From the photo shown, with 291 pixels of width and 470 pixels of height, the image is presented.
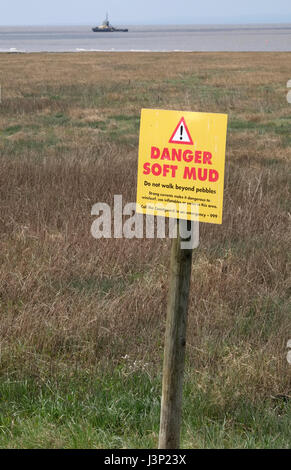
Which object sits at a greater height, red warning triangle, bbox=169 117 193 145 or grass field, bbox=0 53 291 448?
red warning triangle, bbox=169 117 193 145

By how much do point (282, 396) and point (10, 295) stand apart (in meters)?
2.37

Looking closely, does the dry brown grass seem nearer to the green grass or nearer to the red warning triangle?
the green grass

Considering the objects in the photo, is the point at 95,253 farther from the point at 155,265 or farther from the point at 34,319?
the point at 34,319

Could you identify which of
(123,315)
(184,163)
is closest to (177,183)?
(184,163)

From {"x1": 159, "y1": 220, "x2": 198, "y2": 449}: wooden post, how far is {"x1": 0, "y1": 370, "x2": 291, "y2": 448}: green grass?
0.38 m

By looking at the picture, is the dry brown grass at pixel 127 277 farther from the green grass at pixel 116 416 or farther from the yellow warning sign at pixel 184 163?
the yellow warning sign at pixel 184 163

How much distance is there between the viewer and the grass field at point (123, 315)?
3.41 meters

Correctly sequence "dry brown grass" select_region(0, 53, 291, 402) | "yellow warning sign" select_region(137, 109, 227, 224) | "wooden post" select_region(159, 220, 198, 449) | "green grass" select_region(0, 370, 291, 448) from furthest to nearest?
"dry brown grass" select_region(0, 53, 291, 402) → "green grass" select_region(0, 370, 291, 448) → "wooden post" select_region(159, 220, 198, 449) → "yellow warning sign" select_region(137, 109, 227, 224)

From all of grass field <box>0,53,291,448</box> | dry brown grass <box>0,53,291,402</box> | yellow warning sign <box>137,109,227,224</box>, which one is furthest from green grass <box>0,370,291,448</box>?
yellow warning sign <box>137,109,227,224</box>

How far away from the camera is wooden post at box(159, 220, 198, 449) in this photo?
2.70m

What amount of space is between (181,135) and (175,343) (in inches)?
36.4

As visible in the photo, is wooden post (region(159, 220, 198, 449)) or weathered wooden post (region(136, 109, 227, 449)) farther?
wooden post (region(159, 220, 198, 449))

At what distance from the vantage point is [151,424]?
3361 mm
